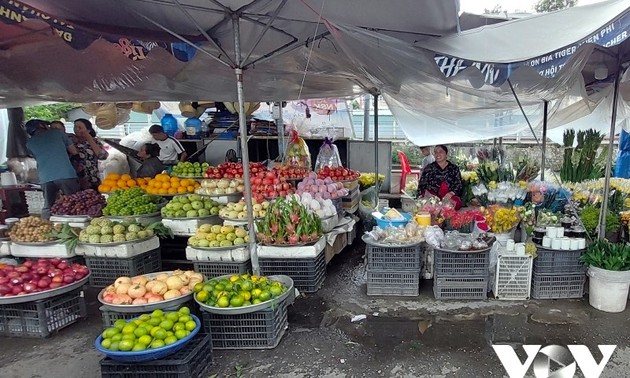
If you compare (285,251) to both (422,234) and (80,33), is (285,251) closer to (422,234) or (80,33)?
(422,234)

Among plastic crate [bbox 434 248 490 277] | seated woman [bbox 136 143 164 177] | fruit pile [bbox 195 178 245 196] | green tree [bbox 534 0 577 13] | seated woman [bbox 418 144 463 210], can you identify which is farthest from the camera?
green tree [bbox 534 0 577 13]

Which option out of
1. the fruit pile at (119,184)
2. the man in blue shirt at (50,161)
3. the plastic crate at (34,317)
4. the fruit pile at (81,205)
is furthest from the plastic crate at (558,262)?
the man in blue shirt at (50,161)

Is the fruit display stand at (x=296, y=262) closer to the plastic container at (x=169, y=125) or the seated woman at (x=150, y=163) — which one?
the seated woman at (x=150, y=163)

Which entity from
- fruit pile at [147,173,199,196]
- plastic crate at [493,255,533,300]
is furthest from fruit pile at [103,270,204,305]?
plastic crate at [493,255,533,300]

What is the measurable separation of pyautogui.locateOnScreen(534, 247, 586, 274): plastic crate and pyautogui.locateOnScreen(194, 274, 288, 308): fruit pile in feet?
7.88

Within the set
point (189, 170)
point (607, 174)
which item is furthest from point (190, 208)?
point (607, 174)

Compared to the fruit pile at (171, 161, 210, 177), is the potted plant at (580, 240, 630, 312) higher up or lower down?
lower down

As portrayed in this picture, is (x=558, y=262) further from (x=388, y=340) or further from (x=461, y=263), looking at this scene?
(x=388, y=340)

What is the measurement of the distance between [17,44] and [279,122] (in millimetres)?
4343

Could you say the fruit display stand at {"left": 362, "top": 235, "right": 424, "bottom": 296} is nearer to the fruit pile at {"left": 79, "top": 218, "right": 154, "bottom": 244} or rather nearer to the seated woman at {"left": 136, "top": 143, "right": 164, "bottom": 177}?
the fruit pile at {"left": 79, "top": 218, "right": 154, "bottom": 244}

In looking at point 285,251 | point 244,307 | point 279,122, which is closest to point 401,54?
point 285,251

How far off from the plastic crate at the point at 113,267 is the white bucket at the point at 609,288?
4245mm

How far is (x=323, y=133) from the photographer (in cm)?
834

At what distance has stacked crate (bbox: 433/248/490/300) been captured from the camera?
375cm
